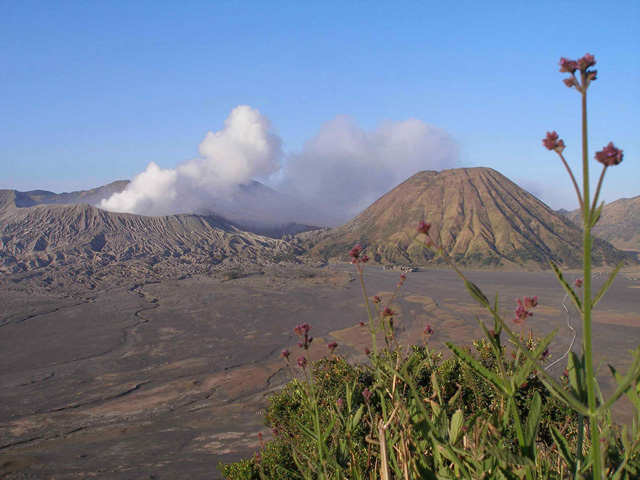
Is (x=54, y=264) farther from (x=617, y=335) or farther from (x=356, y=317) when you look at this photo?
(x=617, y=335)

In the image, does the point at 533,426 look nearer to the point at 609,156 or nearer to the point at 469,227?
the point at 609,156

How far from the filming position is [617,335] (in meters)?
28.5

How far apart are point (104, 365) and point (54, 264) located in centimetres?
3559

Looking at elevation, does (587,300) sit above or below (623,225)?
below

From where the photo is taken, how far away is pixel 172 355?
26.5m

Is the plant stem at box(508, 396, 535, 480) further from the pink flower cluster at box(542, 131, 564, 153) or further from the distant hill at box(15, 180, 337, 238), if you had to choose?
the distant hill at box(15, 180, 337, 238)

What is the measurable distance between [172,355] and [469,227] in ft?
248

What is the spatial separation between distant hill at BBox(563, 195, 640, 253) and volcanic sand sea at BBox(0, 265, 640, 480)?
59.1 metres

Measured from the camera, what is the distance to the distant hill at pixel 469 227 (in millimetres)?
81688

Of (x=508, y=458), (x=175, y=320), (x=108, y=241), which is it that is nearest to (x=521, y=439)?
(x=508, y=458)

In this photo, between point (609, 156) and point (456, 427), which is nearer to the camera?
point (609, 156)

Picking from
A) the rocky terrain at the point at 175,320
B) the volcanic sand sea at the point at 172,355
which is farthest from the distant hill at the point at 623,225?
the volcanic sand sea at the point at 172,355

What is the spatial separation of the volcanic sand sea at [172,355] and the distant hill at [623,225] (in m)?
59.1

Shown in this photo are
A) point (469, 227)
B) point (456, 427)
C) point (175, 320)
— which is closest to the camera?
point (456, 427)
